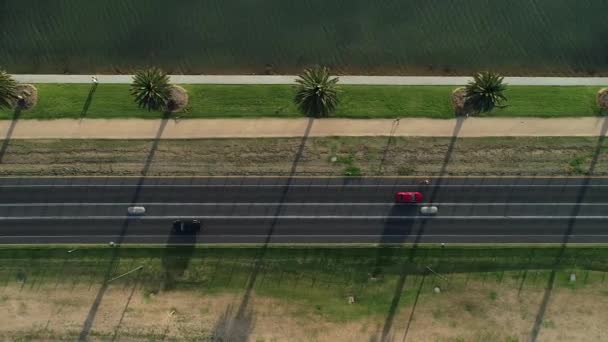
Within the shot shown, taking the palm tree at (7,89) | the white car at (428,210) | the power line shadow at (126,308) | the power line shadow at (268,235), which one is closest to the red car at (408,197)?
the white car at (428,210)

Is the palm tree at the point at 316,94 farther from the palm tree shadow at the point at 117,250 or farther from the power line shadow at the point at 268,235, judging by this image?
the palm tree shadow at the point at 117,250

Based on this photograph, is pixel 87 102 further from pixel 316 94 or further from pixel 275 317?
pixel 275 317

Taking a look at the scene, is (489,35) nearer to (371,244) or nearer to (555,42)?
(555,42)

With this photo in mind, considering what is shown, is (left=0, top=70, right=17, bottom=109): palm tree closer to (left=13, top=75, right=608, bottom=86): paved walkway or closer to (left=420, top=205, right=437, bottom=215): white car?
(left=13, top=75, right=608, bottom=86): paved walkway

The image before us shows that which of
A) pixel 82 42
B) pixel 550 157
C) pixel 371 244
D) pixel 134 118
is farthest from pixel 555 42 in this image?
pixel 82 42

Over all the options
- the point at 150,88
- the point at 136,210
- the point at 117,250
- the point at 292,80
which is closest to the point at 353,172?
the point at 292,80

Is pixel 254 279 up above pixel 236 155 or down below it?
below
